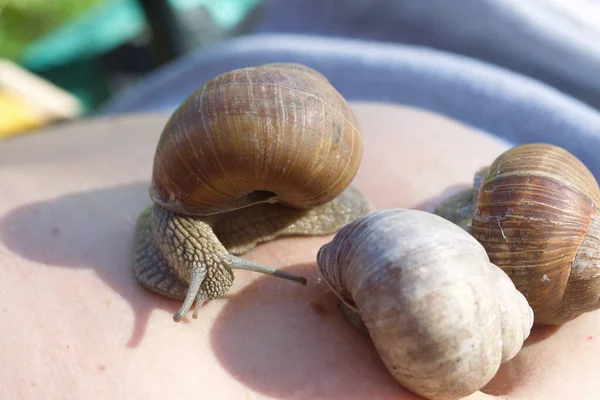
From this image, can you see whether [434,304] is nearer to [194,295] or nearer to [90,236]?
[194,295]

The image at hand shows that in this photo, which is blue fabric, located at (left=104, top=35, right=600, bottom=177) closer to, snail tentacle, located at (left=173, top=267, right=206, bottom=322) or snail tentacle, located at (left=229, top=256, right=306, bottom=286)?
snail tentacle, located at (left=229, top=256, right=306, bottom=286)

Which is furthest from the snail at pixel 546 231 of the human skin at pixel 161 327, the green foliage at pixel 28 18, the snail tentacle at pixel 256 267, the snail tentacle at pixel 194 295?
the green foliage at pixel 28 18

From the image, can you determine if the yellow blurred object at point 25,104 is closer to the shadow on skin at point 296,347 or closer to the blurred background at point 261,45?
the blurred background at point 261,45

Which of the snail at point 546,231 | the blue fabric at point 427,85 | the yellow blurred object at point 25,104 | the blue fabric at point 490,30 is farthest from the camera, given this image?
the yellow blurred object at point 25,104

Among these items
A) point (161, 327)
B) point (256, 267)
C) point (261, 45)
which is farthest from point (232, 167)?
point (261, 45)

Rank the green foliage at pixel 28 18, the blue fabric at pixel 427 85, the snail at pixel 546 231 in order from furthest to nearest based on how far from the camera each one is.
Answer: the green foliage at pixel 28 18, the blue fabric at pixel 427 85, the snail at pixel 546 231
